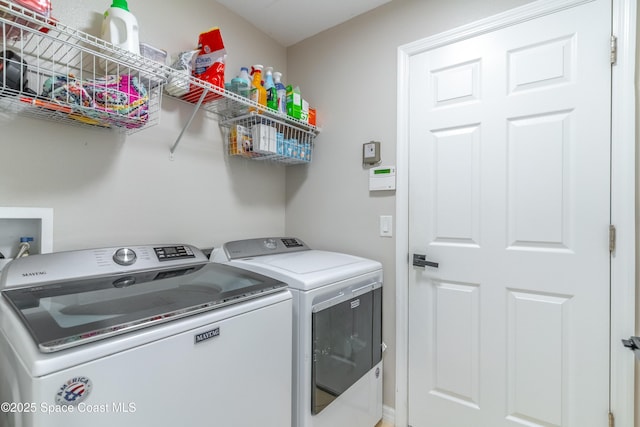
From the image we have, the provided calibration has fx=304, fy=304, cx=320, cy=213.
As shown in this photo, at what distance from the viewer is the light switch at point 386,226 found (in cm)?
188

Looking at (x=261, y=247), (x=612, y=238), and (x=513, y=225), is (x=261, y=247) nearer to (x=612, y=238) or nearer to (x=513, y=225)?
(x=513, y=225)

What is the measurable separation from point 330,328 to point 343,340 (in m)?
0.15

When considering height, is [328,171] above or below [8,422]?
above

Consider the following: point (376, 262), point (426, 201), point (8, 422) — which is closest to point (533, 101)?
point (426, 201)

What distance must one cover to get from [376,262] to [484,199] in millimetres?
681

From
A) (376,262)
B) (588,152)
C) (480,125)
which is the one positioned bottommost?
(376,262)

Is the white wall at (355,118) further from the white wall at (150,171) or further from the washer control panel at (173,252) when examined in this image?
the washer control panel at (173,252)

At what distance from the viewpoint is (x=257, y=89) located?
1750 millimetres

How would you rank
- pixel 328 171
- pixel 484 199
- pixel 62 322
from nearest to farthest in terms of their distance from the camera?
pixel 62 322 < pixel 484 199 < pixel 328 171

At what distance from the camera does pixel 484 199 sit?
1.60 metres

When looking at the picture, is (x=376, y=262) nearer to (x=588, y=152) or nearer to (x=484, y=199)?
(x=484, y=199)

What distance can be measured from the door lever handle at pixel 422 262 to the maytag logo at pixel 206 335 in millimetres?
1213

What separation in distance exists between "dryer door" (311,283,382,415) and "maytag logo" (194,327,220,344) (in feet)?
1.53

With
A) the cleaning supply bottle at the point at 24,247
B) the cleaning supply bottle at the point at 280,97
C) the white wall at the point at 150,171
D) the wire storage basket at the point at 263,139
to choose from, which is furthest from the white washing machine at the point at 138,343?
the cleaning supply bottle at the point at 280,97
